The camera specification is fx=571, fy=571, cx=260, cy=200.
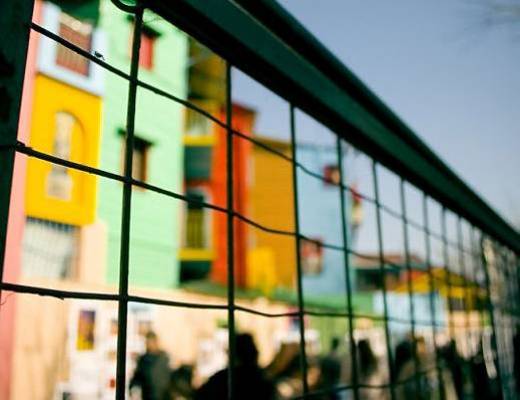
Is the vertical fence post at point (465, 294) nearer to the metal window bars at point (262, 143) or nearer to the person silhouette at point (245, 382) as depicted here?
the metal window bars at point (262, 143)

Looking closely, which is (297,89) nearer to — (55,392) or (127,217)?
(127,217)

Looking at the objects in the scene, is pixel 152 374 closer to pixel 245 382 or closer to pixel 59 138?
pixel 59 138

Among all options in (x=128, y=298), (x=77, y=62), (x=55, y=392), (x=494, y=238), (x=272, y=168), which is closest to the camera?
(x=128, y=298)

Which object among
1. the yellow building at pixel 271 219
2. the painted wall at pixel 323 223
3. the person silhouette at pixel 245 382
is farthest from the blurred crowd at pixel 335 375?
the painted wall at pixel 323 223

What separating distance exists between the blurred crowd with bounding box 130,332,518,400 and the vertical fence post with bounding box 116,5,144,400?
1.04ft

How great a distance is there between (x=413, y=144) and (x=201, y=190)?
14138 millimetres

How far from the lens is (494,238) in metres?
→ 2.79

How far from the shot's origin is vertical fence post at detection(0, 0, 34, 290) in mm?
580

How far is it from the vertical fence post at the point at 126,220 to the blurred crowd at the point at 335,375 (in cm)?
32

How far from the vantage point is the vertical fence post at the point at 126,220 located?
→ 74cm

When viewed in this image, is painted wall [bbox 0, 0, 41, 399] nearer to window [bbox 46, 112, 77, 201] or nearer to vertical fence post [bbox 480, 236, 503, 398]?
vertical fence post [bbox 480, 236, 503, 398]

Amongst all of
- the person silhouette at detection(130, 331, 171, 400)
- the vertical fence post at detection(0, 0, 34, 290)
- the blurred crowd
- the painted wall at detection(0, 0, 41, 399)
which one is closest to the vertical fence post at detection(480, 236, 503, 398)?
the blurred crowd

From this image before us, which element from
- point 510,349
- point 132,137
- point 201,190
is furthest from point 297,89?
point 201,190

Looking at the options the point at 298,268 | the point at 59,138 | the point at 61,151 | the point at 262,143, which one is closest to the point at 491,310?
the point at 298,268
